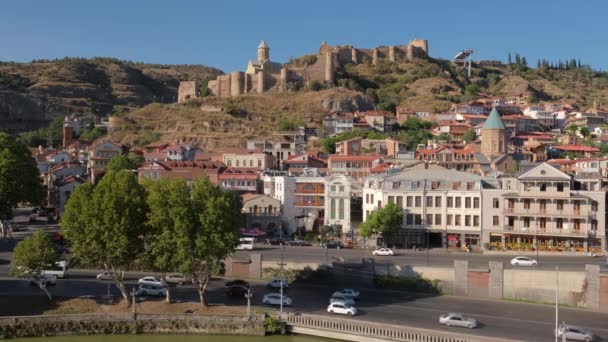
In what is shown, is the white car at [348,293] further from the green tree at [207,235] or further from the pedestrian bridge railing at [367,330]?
the green tree at [207,235]

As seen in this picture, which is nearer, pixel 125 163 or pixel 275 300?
pixel 275 300

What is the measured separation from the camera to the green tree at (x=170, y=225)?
3506cm

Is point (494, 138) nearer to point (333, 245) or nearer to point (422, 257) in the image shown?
point (333, 245)

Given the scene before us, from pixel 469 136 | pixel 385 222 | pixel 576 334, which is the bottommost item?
pixel 576 334

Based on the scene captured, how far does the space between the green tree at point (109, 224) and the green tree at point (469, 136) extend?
6257 centimetres

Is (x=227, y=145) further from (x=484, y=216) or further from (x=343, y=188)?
(x=484, y=216)

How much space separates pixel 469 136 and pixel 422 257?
50443 millimetres

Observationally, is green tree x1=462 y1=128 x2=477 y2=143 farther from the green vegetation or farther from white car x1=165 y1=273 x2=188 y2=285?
white car x1=165 y1=273 x2=188 y2=285

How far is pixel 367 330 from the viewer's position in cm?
3100

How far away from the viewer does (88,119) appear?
5753 inches

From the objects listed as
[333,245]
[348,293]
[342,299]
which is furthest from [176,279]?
[333,245]

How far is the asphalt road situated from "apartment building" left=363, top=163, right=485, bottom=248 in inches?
87.1

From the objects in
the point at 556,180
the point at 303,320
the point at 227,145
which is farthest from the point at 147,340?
the point at 227,145

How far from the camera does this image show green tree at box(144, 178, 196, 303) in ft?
115
